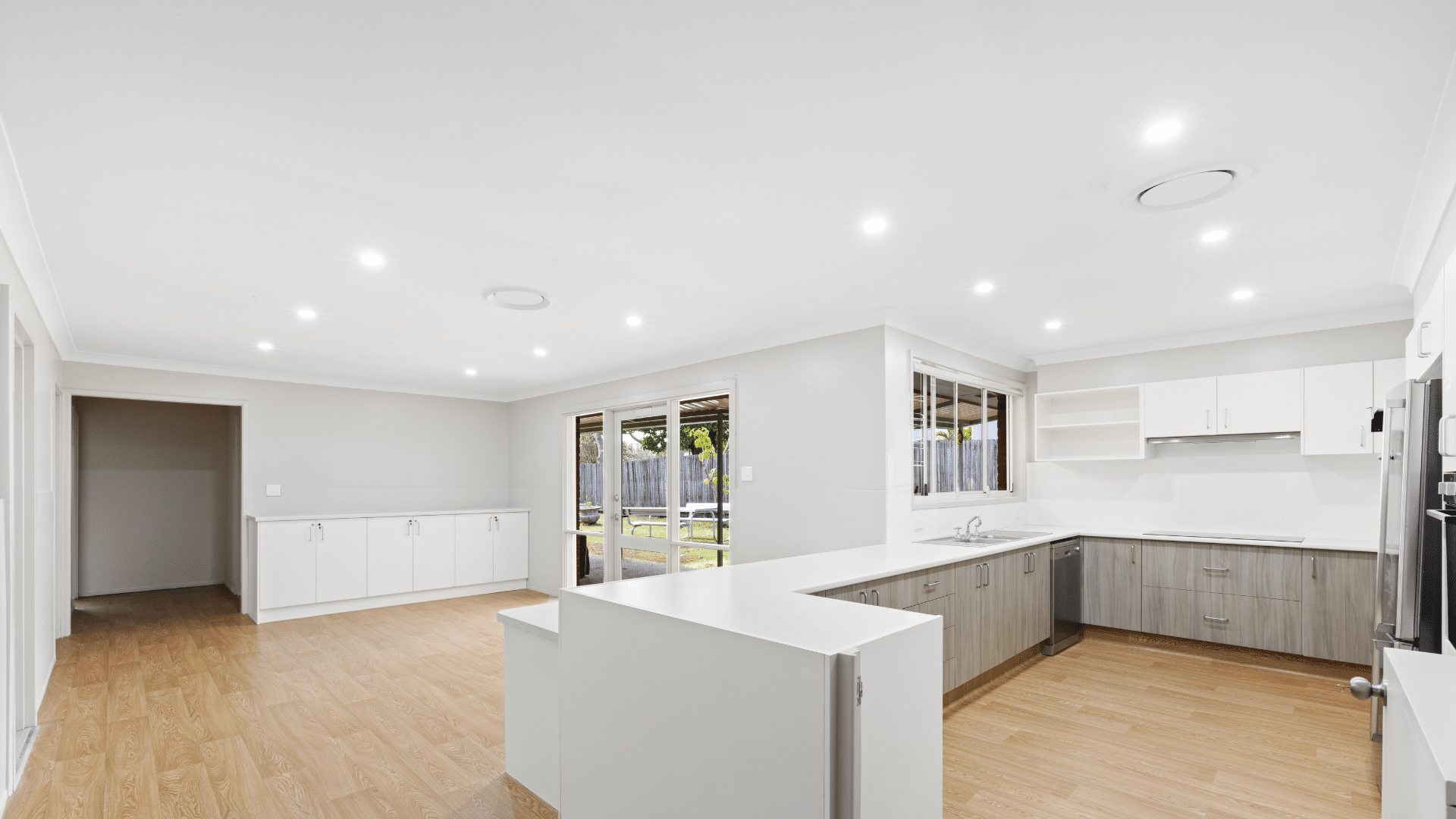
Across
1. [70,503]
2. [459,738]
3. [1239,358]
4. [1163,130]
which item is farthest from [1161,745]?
[70,503]

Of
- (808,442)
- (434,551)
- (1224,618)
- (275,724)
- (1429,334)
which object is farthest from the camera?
(434,551)

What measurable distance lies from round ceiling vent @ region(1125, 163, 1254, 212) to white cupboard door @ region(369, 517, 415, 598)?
6.48 meters

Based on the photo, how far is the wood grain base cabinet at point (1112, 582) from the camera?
4.96 metres

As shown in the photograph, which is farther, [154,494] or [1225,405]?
[154,494]

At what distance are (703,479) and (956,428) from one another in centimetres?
210

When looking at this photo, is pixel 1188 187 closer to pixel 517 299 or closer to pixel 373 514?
pixel 517 299

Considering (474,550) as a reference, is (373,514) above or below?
above

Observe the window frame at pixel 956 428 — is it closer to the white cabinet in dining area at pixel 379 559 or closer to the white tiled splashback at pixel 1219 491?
the white tiled splashback at pixel 1219 491

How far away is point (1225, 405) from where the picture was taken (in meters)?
4.89

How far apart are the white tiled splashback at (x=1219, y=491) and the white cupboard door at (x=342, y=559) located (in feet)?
19.5

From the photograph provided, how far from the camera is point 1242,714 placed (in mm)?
3553

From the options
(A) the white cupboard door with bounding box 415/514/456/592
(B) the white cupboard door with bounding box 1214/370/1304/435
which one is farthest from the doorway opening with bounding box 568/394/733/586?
(B) the white cupboard door with bounding box 1214/370/1304/435

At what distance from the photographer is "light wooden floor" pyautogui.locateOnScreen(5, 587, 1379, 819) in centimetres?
265

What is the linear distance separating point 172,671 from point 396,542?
235cm
